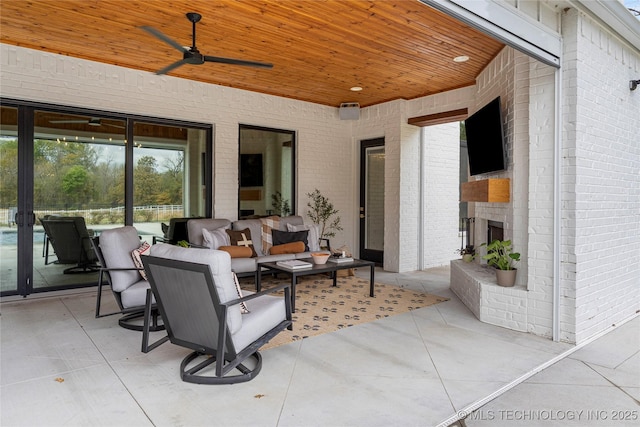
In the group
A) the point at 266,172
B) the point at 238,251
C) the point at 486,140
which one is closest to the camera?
the point at 486,140

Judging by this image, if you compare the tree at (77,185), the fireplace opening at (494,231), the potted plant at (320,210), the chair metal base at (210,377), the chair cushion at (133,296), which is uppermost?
the tree at (77,185)

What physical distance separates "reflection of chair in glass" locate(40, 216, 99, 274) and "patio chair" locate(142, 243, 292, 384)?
2.84 metres

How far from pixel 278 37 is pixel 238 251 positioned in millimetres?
2673

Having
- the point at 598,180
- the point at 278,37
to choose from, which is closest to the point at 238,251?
the point at 278,37

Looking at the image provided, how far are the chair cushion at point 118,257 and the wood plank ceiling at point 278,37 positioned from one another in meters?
2.07

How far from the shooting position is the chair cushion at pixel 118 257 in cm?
372

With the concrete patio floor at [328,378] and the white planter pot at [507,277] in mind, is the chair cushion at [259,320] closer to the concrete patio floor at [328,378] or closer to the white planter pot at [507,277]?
the concrete patio floor at [328,378]

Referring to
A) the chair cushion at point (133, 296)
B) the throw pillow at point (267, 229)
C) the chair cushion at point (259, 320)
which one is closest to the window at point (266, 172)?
the throw pillow at point (267, 229)

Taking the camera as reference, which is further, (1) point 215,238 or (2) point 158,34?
(1) point 215,238

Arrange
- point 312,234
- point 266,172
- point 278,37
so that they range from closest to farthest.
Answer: point 278,37
point 312,234
point 266,172

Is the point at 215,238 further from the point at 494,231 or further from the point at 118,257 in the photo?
the point at 494,231

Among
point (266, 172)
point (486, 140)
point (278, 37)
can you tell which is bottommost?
point (266, 172)

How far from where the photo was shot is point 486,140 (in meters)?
4.71

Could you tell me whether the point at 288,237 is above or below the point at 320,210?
below
